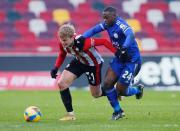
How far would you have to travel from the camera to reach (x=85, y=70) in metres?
12.8

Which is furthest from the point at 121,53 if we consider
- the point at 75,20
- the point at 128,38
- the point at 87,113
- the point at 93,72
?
the point at 75,20

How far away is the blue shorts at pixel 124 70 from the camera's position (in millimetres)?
12602

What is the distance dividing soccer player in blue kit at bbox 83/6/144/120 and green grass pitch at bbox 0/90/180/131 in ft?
1.69

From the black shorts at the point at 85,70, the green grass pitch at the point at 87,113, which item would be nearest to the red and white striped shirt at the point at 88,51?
the black shorts at the point at 85,70

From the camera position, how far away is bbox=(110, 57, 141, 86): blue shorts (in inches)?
496

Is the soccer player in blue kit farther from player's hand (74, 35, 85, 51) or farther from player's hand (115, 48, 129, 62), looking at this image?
player's hand (74, 35, 85, 51)

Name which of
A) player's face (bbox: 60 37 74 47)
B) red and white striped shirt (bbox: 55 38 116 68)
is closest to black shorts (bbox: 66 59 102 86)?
red and white striped shirt (bbox: 55 38 116 68)

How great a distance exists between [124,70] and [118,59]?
25cm

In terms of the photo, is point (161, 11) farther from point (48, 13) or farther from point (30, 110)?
point (30, 110)

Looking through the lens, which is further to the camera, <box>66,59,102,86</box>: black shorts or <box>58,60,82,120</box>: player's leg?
<box>66,59,102,86</box>: black shorts

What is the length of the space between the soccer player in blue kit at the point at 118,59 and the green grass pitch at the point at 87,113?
52 centimetres

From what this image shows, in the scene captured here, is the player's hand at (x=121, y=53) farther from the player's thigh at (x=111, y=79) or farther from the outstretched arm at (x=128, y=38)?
the player's thigh at (x=111, y=79)

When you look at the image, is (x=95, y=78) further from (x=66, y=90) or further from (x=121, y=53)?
(x=121, y=53)

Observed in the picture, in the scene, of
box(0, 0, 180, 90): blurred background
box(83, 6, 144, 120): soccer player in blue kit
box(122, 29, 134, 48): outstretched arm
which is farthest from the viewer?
box(0, 0, 180, 90): blurred background
